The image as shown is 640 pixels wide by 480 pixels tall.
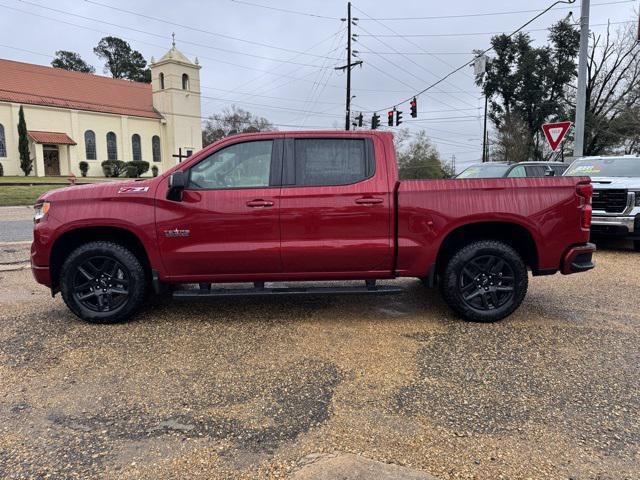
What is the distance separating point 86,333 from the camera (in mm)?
4672

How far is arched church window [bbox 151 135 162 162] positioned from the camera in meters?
54.4

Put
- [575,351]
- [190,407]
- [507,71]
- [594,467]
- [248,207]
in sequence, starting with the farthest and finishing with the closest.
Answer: [507,71], [248,207], [575,351], [190,407], [594,467]

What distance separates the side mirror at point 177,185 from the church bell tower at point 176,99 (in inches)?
1993

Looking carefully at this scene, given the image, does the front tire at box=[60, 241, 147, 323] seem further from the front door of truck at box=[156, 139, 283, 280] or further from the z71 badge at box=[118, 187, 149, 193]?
the z71 badge at box=[118, 187, 149, 193]

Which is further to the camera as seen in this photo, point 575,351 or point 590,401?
point 575,351

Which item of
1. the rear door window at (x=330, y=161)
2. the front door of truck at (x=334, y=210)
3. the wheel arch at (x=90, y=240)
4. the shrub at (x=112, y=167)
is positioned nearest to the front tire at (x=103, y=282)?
the wheel arch at (x=90, y=240)

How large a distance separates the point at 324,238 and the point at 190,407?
203cm

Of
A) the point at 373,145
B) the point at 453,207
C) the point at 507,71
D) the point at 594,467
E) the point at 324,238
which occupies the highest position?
the point at 507,71

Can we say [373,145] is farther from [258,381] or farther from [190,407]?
[190,407]

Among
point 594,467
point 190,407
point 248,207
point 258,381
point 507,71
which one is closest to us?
point 594,467

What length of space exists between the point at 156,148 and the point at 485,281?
54.9 metres

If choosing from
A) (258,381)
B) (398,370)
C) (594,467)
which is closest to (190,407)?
(258,381)

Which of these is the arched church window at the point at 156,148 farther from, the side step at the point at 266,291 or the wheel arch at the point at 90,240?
the side step at the point at 266,291

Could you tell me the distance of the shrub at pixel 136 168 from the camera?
4925 cm
